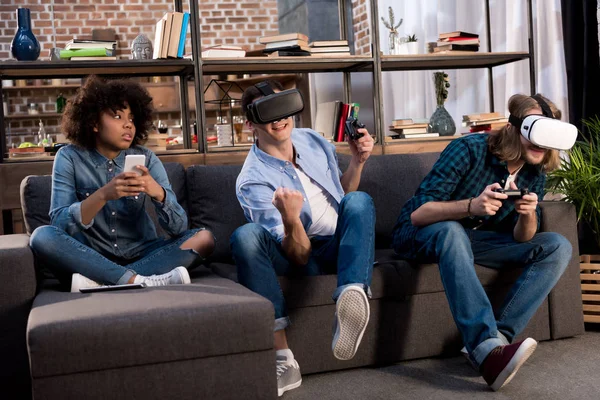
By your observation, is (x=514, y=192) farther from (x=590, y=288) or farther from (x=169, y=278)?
(x=169, y=278)

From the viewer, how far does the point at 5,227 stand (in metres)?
3.14

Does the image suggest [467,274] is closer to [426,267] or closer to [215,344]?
[426,267]

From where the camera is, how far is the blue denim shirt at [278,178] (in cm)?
243

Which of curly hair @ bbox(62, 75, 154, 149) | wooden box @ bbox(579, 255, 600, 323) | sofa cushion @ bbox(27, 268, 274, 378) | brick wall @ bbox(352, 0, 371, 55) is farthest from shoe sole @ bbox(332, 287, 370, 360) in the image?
brick wall @ bbox(352, 0, 371, 55)

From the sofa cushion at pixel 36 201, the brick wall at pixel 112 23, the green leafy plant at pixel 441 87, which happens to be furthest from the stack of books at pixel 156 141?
the brick wall at pixel 112 23

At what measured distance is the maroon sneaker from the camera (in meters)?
2.06

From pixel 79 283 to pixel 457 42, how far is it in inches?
95.3

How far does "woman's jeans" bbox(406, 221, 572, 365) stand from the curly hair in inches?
39.9

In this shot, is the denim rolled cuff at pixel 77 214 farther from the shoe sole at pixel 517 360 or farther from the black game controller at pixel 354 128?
the shoe sole at pixel 517 360

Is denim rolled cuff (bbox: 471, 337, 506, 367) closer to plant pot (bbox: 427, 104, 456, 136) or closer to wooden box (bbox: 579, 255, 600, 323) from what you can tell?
wooden box (bbox: 579, 255, 600, 323)

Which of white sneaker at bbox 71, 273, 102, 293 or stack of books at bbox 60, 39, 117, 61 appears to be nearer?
white sneaker at bbox 71, 273, 102, 293

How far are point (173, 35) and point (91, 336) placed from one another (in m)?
1.92

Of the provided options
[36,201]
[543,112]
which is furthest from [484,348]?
[36,201]

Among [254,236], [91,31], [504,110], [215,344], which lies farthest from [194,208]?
[91,31]
